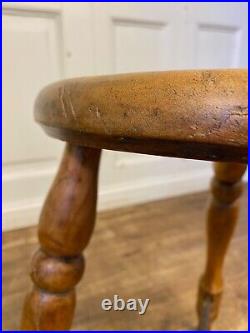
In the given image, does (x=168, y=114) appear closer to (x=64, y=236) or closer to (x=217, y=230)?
(x=64, y=236)

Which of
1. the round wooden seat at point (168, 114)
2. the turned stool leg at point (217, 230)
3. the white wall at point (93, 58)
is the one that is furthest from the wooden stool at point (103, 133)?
the white wall at point (93, 58)

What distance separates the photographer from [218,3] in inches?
43.9

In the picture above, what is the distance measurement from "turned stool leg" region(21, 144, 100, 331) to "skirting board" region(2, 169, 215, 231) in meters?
0.68

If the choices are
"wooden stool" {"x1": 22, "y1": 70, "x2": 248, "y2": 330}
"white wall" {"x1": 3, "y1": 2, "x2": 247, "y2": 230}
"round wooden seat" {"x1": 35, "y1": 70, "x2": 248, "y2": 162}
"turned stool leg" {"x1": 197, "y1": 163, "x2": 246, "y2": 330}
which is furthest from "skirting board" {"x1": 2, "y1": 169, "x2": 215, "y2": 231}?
"round wooden seat" {"x1": 35, "y1": 70, "x2": 248, "y2": 162}

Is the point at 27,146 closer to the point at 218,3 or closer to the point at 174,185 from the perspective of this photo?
the point at 174,185

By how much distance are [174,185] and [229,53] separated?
1.86 feet

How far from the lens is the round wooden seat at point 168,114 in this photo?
150mm

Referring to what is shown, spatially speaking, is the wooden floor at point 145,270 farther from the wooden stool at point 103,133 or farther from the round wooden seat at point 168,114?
the round wooden seat at point 168,114

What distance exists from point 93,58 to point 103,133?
0.81 metres

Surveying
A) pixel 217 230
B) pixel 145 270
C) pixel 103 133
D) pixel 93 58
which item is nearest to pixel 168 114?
pixel 103 133

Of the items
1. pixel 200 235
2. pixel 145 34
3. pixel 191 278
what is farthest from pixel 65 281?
pixel 145 34

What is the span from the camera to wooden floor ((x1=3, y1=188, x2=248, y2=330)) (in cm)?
56

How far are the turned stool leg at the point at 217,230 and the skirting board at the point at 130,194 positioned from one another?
0.55 meters

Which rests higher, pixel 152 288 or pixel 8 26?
pixel 8 26
